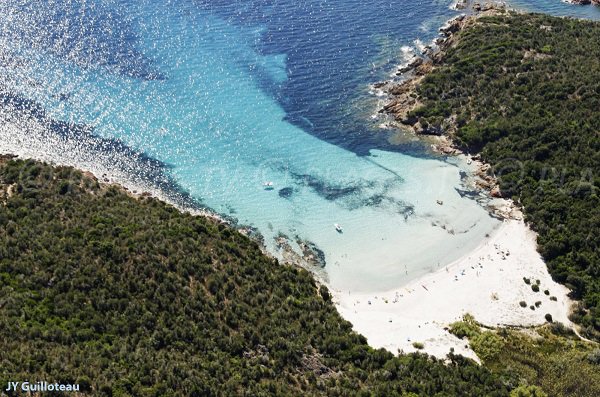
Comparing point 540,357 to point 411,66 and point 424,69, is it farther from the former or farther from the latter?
point 411,66

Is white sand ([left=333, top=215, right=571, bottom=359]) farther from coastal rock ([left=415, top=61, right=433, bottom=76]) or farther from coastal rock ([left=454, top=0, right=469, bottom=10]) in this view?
coastal rock ([left=454, top=0, right=469, bottom=10])

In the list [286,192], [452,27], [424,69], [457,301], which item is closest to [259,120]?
[286,192]

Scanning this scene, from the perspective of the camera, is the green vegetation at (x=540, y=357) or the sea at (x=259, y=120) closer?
the green vegetation at (x=540, y=357)

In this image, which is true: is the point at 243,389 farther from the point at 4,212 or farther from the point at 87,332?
the point at 4,212

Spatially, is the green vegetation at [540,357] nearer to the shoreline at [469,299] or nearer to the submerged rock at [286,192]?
the shoreline at [469,299]

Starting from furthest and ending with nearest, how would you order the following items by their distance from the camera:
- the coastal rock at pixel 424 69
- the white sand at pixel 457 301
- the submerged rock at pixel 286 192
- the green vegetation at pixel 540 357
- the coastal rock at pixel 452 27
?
1. the coastal rock at pixel 452 27
2. the coastal rock at pixel 424 69
3. the submerged rock at pixel 286 192
4. the white sand at pixel 457 301
5. the green vegetation at pixel 540 357

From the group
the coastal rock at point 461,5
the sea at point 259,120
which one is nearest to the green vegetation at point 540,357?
the sea at point 259,120

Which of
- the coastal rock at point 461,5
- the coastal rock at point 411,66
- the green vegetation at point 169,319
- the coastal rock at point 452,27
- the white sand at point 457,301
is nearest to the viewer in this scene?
the green vegetation at point 169,319

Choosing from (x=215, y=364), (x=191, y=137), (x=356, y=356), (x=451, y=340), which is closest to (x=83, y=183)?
(x=191, y=137)
